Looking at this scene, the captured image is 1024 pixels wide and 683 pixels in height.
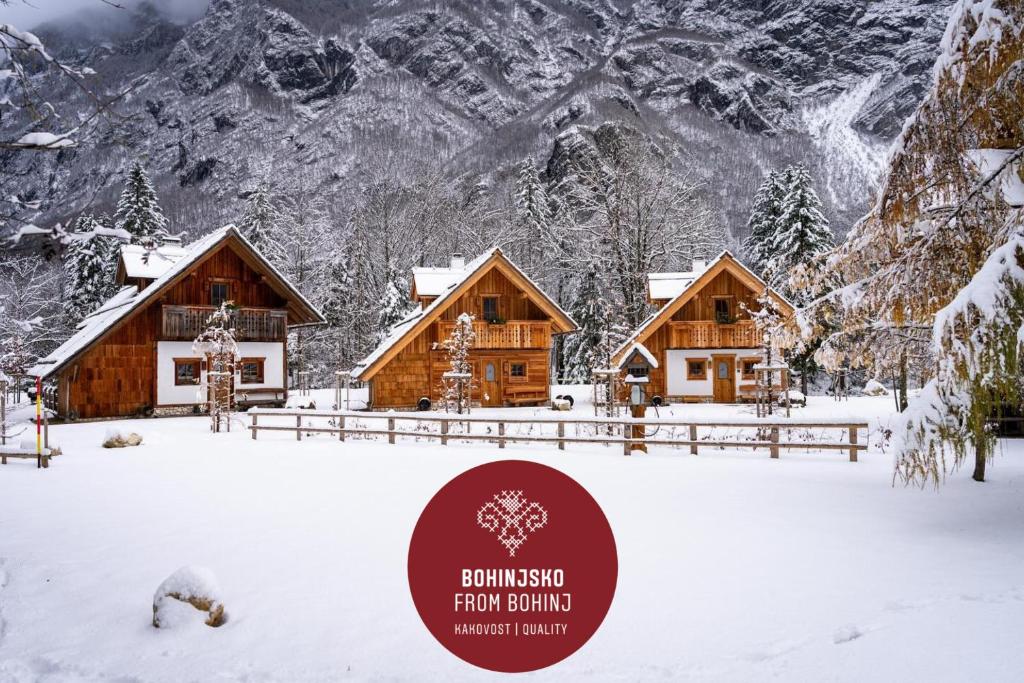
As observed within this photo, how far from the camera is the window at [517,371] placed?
28.4 metres

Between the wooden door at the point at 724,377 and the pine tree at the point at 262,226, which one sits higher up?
the pine tree at the point at 262,226

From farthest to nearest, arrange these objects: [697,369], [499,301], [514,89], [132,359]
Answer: [514,89] < [697,369] < [499,301] < [132,359]

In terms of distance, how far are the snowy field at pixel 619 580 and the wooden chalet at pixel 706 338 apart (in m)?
17.6

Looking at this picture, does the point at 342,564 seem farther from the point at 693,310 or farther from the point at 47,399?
the point at 47,399

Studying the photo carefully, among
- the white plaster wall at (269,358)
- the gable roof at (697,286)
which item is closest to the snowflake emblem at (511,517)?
the gable roof at (697,286)

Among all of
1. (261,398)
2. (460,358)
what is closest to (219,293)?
(261,398)

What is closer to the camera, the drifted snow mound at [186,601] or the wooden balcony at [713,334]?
the drifted snow mound at [186,601]

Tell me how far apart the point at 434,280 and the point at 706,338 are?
13.5 m

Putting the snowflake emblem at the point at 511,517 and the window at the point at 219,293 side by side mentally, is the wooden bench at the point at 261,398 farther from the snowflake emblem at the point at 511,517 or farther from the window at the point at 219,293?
the snowflake emblem at the point at 511,517

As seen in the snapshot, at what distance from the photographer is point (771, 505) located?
845cm

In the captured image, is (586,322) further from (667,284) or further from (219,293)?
(219,293)

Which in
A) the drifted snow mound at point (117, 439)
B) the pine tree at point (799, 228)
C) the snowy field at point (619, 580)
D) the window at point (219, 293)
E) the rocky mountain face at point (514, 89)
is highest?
the rocky mountain face at point (514, 89)

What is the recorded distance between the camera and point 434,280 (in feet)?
95.5

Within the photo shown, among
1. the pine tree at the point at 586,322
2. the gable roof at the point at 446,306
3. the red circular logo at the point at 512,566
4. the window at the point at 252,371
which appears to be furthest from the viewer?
the pine tree at the point at 586,322
